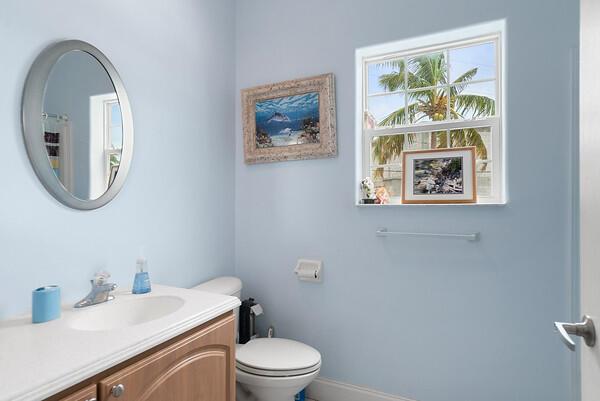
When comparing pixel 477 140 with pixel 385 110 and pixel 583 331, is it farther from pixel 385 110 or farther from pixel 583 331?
pixel 583 331


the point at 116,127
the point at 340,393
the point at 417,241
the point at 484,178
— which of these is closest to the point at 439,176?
the point at 484,178

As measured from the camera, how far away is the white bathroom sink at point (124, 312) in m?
1.23

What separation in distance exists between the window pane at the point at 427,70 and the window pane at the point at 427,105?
0.05 metres

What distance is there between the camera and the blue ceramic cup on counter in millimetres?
1108

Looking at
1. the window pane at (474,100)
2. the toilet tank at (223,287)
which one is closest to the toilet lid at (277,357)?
the toilet tank at (223,287)

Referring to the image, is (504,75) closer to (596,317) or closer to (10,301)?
(596,317)

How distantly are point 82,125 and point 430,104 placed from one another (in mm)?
1765

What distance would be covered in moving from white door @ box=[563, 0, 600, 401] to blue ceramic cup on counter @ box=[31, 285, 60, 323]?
1.48 m

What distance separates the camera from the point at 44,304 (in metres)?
1.12

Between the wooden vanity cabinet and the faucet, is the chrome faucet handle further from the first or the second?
the wooden vanity cabinet

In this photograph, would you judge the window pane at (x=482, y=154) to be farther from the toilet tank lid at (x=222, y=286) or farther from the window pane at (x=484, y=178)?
the toilet tank lid at (x=222, y=286)

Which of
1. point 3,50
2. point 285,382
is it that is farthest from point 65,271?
point 285,382

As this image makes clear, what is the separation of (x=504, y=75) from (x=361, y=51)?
2.50ft

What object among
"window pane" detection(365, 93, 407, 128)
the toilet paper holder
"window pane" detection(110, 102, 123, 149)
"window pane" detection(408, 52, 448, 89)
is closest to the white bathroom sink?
"window pane" detection(110, 102, 123, 149)
